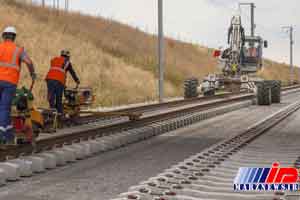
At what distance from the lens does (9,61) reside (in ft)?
34.7

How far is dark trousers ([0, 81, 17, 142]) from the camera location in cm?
1031

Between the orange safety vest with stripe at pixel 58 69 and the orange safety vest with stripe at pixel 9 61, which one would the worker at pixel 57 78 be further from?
the orange safety vest with stripe at pixel 9 61

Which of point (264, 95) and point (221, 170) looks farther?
point (264, 95)

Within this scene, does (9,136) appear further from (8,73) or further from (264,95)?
(264,95)

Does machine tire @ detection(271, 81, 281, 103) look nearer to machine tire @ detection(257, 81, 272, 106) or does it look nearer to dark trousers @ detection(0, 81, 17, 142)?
machine tire @ detection(257, 81, 272, 106)

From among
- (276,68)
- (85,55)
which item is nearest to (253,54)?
(85,55)

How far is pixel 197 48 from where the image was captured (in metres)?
87.5

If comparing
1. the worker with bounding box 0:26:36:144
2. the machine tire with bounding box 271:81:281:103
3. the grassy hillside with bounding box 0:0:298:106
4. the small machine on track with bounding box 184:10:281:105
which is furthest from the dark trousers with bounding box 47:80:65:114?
the small machine on track with bounding box 184:10:281:105

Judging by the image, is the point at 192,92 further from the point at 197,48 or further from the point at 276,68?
the point at 276,68

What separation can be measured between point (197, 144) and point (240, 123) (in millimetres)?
5382

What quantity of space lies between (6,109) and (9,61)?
0.86m

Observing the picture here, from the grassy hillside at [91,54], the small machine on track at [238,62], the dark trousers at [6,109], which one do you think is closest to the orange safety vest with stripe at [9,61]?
the dark trousers at [6,109]

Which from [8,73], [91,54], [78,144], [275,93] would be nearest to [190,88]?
[275,93]

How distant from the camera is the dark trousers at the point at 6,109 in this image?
33.8ft
